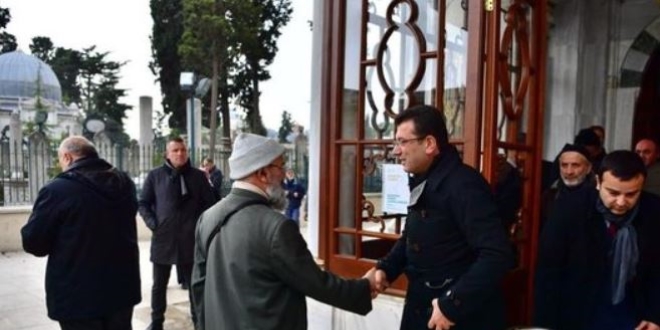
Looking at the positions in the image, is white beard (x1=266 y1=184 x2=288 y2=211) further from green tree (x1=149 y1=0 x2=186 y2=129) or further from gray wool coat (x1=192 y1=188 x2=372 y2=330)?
green tree (x1=149 y1=0 x2=186 y2=129)

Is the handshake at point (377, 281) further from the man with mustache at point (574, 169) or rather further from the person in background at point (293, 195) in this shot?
the person in background at point (293, 195)

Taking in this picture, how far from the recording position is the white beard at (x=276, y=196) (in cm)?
214

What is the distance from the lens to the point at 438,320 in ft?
6.48

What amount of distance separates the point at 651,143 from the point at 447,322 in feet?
10.4

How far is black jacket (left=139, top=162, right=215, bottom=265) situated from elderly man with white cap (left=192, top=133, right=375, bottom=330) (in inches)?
95.5

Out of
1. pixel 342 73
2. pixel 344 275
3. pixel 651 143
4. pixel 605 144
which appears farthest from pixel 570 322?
pixel 605 144

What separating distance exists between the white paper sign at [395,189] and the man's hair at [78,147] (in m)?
1.76

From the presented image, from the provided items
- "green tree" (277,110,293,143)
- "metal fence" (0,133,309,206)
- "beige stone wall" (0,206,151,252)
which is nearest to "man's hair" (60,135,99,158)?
"metal fence" (0,133,309,206)

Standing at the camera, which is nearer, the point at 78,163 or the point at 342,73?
the point at 78,163

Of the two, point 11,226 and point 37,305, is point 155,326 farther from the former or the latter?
point 11,226

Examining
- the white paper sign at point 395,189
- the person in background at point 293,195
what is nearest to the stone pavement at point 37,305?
the white paper sign at point 395,189

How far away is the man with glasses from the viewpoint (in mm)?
1917

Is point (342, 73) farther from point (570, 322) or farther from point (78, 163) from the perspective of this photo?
point (570, 322)

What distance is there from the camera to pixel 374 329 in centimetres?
340
